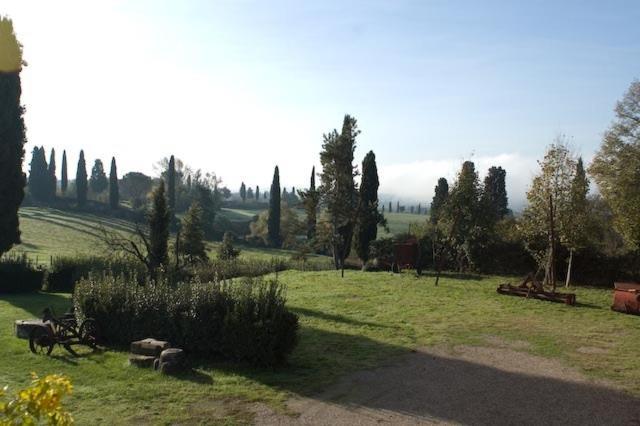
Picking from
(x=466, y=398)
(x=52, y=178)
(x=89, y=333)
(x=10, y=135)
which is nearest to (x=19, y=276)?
(x=10, y=135)

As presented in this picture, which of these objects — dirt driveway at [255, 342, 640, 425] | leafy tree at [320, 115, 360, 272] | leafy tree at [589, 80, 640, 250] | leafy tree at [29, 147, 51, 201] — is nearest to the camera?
dirt driveway at [255, 342, 640, 425]

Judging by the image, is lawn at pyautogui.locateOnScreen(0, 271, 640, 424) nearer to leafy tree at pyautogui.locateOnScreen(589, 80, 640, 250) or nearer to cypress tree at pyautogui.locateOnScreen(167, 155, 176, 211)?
leafy tree at pyautogui.locateOnScreen(589, 80, 640, 250)

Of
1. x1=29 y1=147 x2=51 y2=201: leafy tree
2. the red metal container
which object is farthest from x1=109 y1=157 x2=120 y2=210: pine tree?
the red metal container

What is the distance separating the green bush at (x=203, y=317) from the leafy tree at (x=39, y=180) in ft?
249

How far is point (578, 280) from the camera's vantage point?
26.0m

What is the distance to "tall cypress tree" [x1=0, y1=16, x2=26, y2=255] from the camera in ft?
84.8

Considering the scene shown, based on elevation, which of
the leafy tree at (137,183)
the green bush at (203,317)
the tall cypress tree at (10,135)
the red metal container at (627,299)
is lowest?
the green bush at (203,317)

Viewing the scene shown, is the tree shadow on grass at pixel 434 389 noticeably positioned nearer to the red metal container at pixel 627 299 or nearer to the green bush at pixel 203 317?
the green bush at pixel 203 317

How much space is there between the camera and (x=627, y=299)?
1841 cm

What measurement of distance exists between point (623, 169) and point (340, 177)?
18.6 meters

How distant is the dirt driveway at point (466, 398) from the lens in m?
8.87

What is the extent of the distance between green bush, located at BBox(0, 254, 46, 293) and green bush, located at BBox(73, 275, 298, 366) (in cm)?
1391

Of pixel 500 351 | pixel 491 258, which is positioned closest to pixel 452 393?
pixel 500 351

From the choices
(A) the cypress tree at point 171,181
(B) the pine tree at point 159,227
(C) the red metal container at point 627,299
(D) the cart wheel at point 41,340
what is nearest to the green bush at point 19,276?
(B) the pine tree at point 159,227
